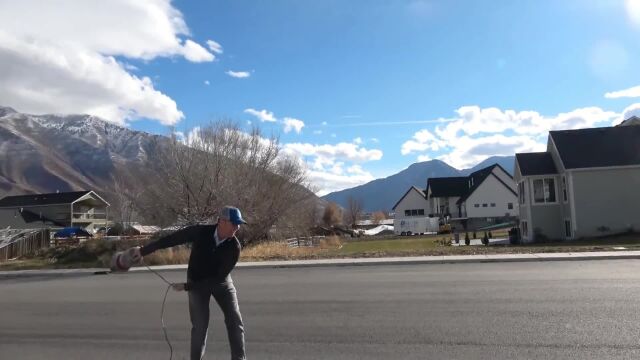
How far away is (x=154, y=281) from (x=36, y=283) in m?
4.74

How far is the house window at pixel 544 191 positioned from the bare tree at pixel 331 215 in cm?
5096

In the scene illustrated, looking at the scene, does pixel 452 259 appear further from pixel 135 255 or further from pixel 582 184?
pixel 582 184

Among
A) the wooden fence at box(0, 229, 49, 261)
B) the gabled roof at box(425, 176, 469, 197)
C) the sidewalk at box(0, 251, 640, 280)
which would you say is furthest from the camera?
the gabled roof at box(425, 176, 469, 197)

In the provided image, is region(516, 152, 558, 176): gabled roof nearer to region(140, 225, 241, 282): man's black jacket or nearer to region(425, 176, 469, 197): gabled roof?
region(140, 225, 241, 282): man's black jacket

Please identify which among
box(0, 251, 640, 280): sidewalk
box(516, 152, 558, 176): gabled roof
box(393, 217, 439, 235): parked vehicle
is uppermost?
box(516, 152, 558, 176): gabled roof

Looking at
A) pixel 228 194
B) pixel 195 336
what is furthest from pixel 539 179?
pixel 195 336

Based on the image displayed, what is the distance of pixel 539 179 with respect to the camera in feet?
122

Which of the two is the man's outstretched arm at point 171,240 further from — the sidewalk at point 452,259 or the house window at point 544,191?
the house window at point 544,191

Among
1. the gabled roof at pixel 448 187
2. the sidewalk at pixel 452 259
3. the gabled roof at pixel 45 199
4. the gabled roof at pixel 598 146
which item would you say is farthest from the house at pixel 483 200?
the sidewalk at pixel 452 259

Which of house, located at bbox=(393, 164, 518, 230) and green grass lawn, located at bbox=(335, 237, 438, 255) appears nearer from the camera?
green grass lawn, located at bbox=(335, 237, 438, 255)

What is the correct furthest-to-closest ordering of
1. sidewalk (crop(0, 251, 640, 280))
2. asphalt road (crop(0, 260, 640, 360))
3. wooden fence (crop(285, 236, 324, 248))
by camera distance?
wooden fence (crop(285, 236, 324, 248))
sidewalk (crop(0, 251, 640, 280))
asphalt road (crop(0, 260, 640, 360))

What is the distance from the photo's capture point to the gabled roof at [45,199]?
93.2m

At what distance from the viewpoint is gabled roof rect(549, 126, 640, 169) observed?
34531mm

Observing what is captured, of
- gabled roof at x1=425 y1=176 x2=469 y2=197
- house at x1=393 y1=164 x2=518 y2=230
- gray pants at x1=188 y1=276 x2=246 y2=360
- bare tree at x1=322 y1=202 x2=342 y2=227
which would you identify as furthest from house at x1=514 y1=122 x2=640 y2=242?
gabled roof at x1=425 y1=176 x2=469 y2=197
